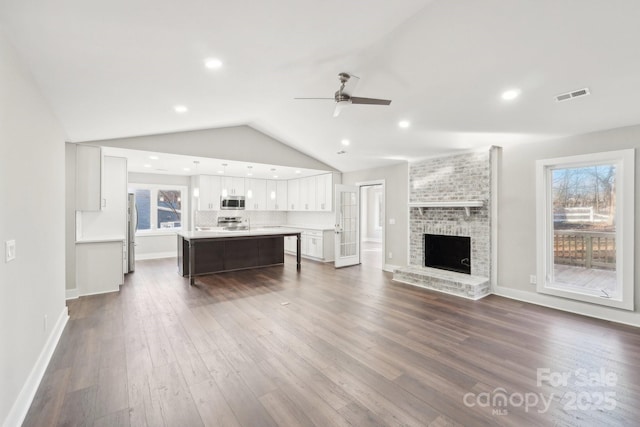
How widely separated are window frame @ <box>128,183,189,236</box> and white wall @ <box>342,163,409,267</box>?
224 inches

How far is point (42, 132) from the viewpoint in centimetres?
258

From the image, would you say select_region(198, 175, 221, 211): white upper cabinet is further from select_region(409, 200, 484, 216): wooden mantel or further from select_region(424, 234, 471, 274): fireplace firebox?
select_region(424, 234, 471, 274): fireplace firebox

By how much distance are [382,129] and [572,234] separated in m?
3.24

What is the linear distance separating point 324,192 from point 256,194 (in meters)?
2.25

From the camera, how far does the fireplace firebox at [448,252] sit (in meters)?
5.32

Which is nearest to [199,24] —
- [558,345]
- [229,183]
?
[558,345]

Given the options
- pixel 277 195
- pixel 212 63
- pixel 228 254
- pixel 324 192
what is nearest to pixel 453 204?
pixel 324 192

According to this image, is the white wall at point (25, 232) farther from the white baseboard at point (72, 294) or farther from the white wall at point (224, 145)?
the white wall at point (224, 145)

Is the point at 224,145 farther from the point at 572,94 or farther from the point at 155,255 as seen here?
the point at 572,94

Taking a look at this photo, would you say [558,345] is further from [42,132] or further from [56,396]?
[42,132]

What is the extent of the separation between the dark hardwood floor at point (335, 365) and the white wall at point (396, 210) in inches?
79.1

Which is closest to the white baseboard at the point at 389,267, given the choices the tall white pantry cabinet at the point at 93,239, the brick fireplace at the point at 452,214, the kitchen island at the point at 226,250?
the brick fireplace at the point at 452,214

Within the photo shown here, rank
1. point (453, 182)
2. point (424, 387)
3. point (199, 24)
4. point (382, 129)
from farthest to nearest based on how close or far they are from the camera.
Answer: point (453, 182) < point (382, 129) < point (424, 387) < point (199, 24)

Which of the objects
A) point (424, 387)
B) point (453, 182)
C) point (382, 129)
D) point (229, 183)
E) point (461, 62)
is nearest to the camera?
point (424, 387)
